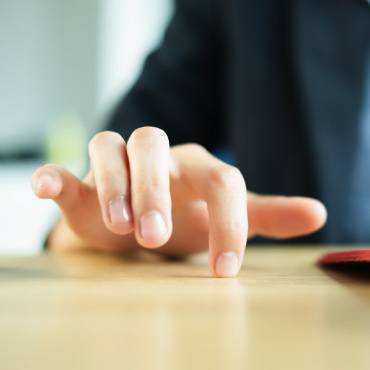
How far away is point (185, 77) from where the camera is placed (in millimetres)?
1074

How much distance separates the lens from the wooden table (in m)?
0.18

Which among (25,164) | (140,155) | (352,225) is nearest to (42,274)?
(140,155)

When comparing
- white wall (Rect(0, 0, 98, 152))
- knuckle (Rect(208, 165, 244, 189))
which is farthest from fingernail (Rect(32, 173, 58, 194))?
white wall (Rect(0, 0, 98, 152))

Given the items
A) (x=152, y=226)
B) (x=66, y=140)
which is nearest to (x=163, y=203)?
(x=152, y=226)

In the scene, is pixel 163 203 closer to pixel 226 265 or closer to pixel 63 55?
pixel 226 265

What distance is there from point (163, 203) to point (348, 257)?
0.39 ft

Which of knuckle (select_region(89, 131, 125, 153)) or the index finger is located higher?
knuckle (select_region(89, 131, 125, 153))

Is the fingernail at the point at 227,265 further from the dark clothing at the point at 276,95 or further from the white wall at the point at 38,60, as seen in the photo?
the white wall at the point at 38,60

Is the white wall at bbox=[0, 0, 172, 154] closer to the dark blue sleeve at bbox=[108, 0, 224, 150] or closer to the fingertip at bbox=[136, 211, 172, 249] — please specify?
the dark blue sleeve at bbox=[108, 0, 224, 150]

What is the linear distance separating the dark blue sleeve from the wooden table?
26.6 inches

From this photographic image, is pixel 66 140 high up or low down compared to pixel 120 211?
up

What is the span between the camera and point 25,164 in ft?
7.79

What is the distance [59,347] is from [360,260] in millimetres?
202

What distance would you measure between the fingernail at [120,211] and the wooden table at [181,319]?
36mm
